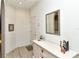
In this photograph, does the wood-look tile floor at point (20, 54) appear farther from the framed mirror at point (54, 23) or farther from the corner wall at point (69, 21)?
the corner wall at point (69, 21)

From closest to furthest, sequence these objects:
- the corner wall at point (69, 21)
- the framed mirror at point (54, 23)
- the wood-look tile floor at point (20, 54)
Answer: the corner wall at point (69, 21) → the framed mirror at point (54, 23) → the wood-look tile floor at point (20, 54)

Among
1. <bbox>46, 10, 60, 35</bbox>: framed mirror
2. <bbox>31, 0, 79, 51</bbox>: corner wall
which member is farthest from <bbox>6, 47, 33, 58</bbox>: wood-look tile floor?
<bbox>31, 0, 79, 51</bbox>: corner wall

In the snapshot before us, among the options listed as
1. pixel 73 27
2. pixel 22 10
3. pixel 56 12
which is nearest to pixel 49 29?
pixel 56 12

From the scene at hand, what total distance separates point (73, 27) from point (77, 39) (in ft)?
0.95

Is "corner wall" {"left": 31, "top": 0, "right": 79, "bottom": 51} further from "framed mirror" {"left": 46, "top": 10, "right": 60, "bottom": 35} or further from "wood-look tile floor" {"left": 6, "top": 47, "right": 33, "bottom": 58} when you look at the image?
"wood-look tile floor" {"left": 6, "top": 47, "right": 33, "bottom": 58}

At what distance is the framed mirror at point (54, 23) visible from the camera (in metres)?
2.90

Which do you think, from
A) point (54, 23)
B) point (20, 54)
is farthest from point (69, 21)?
point (20, 54)

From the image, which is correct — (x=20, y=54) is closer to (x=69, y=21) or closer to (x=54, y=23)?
(x=54, y=23)

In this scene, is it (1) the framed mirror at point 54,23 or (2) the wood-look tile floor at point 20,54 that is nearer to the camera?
(1) the framed mirror at point 54,23

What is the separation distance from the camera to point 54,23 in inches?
125

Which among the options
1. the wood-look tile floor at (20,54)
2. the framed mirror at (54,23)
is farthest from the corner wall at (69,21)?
the wood-look tile floor at (20,54)

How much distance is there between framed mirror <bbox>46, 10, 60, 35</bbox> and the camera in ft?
9.52

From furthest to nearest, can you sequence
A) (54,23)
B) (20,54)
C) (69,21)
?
(20,54) < (54,23) < (69,21)

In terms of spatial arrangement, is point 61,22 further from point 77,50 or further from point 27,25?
point 27,25
